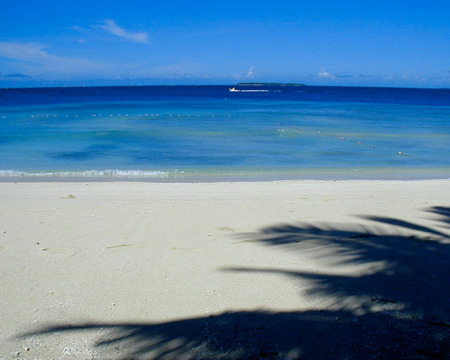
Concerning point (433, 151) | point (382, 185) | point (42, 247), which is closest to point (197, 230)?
point (42, 247)

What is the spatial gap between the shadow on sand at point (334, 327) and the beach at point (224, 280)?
0.01m

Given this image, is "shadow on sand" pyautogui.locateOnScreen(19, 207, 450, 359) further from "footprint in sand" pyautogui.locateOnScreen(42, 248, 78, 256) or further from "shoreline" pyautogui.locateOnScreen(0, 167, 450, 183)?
"shoreline" pyautogui.locateOnScreen(0, 167, 450, 183)

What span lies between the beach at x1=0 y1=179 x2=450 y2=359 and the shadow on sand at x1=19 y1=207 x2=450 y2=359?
0.01 m

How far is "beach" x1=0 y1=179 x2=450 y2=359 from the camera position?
3.00 meters

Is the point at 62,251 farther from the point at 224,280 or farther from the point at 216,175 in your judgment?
the point at 216,175

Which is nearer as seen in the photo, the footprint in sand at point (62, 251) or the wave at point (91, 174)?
the footprint in sand at point (62, 251)

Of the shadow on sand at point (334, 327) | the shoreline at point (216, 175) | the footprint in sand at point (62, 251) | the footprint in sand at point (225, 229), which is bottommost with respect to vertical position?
the shoreline at point (216, 175)

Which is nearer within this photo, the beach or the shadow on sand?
the shadow on sand

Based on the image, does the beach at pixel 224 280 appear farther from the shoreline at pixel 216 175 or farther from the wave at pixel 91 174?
the wave at pixel 91 174

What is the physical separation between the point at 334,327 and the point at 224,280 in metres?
1.18

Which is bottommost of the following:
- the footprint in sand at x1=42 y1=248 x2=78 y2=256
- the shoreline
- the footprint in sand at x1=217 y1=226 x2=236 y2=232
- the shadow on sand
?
the shoreline

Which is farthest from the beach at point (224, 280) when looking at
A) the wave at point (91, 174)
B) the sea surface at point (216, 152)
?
the sea surface at point (216, 152)

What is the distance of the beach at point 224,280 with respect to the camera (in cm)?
300

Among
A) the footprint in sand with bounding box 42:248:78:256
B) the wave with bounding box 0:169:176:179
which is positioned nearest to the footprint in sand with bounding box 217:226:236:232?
the footprint in sand with bounding box 42:248:78:256
